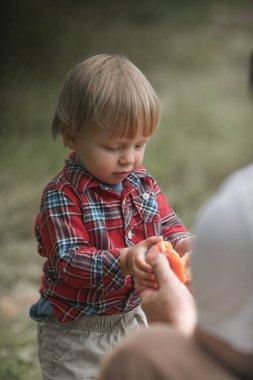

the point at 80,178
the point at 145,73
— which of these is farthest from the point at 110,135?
the point at 145,73

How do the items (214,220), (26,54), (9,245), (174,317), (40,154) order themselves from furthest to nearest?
(26,54), (40,154), (9,245), (174,317), (214,220)

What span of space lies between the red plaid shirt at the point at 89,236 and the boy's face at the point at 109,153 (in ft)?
0.14

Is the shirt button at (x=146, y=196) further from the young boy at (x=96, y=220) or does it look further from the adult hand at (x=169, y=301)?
the adult hand at (x=169, y=301)

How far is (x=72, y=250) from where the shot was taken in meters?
2.02

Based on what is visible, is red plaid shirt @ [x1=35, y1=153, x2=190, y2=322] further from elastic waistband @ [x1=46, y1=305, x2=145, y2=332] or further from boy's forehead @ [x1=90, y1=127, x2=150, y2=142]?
boy's forehead @ [x1=90, y1=127, x2=150, y2=142]

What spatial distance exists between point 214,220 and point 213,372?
23 centimetres

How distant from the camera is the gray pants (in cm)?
217

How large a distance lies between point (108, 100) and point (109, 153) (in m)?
0.14

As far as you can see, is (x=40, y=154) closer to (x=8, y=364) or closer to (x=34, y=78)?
(x=34, y=78)

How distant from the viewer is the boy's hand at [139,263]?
5.89 ft

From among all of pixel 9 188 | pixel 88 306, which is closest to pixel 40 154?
pixel 9 188

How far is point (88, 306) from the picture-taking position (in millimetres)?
2133

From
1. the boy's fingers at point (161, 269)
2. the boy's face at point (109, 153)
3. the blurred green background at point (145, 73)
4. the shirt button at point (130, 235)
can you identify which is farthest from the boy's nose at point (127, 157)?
the blurred green background at point (145, 73)

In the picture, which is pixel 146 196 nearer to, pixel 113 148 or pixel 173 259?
pixel 113 148
